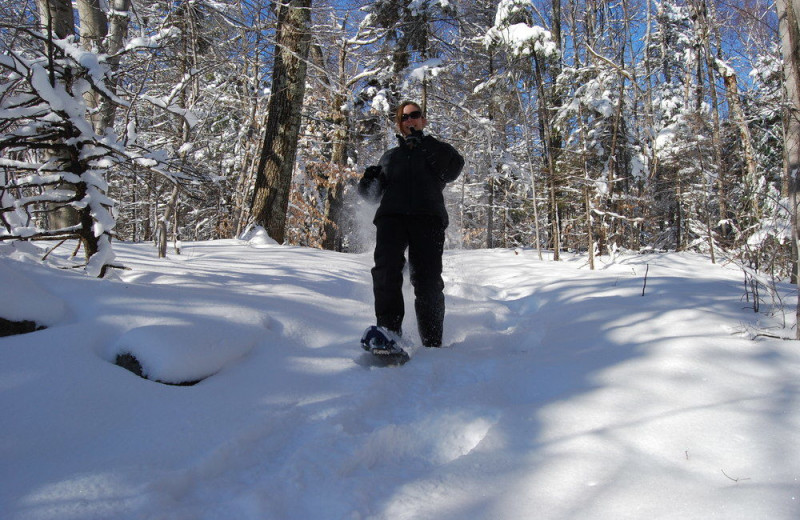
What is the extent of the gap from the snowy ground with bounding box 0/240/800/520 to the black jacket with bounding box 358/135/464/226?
849 mm

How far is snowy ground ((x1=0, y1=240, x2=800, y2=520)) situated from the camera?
1156mm

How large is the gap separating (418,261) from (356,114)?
12372 millimetres

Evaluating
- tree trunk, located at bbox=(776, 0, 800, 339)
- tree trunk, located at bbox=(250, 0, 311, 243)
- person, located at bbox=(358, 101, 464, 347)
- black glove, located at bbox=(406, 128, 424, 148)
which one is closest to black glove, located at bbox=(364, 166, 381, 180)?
person, located at bbox=(358, 101, 464, 347)

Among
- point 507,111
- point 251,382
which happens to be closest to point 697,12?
point 507,111

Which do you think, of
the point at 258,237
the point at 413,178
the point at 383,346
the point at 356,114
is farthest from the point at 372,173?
the point at 356,114

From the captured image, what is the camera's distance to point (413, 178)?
2781 mm

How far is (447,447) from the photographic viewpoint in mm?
1592

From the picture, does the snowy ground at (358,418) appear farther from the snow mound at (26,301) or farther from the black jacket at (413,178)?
the black jacket at (413,178)

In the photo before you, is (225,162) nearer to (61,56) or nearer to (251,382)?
(61,56)

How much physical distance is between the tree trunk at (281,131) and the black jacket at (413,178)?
3.65 metres

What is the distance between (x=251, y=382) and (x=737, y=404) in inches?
69.8

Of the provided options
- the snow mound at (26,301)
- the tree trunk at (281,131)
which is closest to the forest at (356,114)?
the tree trunk at (281,131)

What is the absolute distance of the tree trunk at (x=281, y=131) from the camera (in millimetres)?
6215

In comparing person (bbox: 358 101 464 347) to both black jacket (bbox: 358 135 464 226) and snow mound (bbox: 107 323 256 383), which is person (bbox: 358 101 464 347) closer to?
black jacket (bbox: 358 135 464 226)
